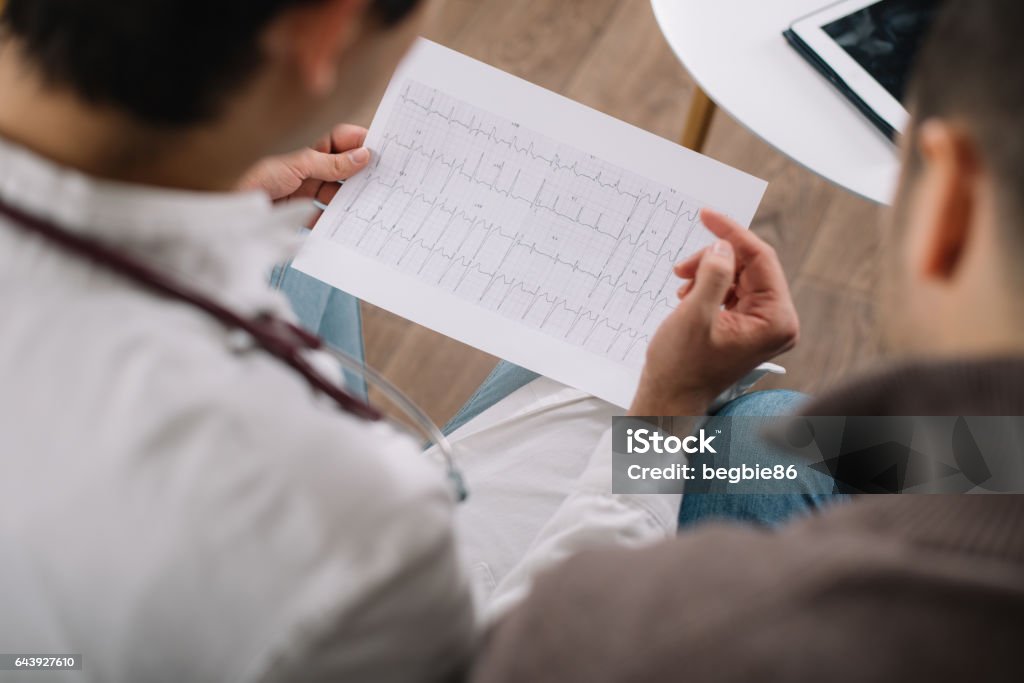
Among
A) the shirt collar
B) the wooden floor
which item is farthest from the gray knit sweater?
the wooden floor

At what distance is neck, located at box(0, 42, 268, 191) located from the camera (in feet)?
1.45

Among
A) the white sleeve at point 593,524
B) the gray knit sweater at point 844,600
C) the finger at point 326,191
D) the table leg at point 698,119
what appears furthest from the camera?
the table leg at point 698,119

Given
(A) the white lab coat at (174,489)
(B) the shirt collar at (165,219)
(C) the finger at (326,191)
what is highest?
(B) the shirt collar at (165,219)

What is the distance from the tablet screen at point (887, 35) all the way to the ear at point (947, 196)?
1.65 feet

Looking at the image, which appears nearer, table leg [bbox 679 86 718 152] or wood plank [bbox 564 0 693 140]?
table leg [bbox 679 86 718 152]

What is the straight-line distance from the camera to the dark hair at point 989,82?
414 millimetres

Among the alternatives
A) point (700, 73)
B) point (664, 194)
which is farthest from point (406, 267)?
point (700, 73)

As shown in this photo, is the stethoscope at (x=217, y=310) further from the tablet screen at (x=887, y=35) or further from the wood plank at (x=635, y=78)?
the wood plank at (x=635, y=78)

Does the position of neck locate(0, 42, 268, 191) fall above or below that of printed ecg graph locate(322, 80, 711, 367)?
above

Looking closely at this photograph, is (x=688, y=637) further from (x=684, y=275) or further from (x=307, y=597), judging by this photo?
(x=684, y=275)

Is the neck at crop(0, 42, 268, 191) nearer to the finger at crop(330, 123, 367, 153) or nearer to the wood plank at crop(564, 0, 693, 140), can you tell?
the finger at crop(330, 123, 367, 153)

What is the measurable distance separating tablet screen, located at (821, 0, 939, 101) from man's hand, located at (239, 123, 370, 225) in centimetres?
52

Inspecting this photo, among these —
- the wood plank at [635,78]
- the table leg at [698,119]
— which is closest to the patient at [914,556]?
the table leg at [698,119]

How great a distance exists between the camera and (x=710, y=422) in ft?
2.95
